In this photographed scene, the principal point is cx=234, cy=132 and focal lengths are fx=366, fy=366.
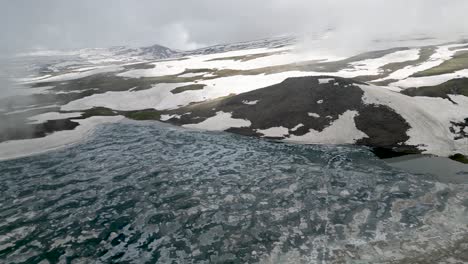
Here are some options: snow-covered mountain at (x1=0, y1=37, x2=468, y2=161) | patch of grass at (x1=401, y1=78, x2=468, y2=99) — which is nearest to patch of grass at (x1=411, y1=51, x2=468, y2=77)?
snow-covered mountain at (x1=0, y1=37, x2=468, y2=161)

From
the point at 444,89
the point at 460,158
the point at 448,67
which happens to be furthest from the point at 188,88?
the point at 448,67

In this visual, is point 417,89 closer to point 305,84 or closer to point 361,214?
point 305,84

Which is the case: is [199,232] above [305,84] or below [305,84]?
below

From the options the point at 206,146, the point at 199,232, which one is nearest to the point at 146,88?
the point at 206,146

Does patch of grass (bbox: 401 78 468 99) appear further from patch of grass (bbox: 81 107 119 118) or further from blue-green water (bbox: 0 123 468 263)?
patch of grass (bbox: 81 107 119 118)

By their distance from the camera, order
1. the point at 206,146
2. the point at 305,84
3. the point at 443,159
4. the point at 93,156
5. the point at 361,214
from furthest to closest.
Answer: the point at 305,84 < the point at 206,146 < the point at 93,156 < the point at 443,159 < the point at 361,214
